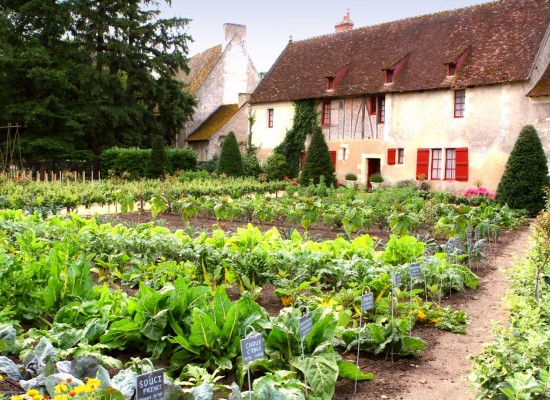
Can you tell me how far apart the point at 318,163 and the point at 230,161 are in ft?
14.6

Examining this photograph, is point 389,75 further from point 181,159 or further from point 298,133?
point 181,159

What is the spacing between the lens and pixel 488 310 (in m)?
7.48

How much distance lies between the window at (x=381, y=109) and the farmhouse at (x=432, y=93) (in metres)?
0.04

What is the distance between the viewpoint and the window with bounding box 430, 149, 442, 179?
25.4 metres

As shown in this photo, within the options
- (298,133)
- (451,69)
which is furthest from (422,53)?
(298,133)

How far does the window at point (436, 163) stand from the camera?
83.5ft

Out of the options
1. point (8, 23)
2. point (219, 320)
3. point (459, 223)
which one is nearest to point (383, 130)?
point (459, 223)

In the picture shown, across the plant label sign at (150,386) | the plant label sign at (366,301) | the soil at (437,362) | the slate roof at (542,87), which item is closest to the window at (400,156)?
the slate roof at (542,87)

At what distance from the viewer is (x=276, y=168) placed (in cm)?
2986

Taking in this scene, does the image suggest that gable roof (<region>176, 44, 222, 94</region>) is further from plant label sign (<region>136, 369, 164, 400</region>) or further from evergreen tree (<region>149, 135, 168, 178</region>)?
plant label sign (<region>136, 369, 164, 400</region>)

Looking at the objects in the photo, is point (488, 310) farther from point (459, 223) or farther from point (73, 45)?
point (73, 45)

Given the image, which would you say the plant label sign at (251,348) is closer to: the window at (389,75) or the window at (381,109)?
the window at (381,109)

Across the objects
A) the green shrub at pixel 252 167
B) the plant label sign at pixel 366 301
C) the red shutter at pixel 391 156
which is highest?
the red shutter at pixel 391 156

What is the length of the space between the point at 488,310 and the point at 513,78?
1737cm
